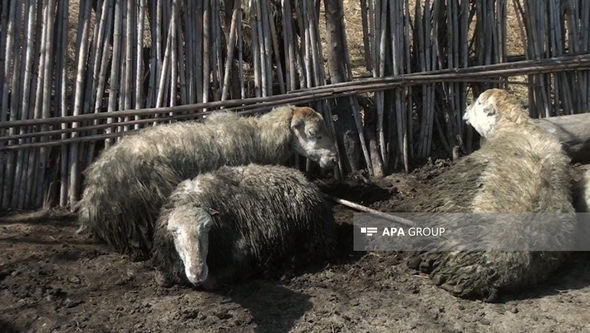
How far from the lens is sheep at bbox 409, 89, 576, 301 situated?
551 centimetres

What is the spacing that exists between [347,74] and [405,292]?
312 centimetres

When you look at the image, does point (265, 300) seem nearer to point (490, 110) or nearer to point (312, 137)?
point (312, 137)

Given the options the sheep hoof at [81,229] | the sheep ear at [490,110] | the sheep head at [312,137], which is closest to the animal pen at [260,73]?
the sheep head at [312,137]

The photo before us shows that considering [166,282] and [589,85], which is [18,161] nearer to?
[166,282]

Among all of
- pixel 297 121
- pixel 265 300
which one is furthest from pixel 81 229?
pixel 297 121

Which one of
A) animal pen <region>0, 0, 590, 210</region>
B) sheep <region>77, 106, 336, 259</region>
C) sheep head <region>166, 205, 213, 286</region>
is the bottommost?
sheep head <region>166, 205, 213, 286</region>

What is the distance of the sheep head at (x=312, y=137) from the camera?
7.41 m

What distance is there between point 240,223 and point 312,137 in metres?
1.69

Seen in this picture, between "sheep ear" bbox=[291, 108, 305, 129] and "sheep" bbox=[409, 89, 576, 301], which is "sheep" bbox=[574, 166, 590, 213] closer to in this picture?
"sheep" bbox=[409, 89, 576, 301]

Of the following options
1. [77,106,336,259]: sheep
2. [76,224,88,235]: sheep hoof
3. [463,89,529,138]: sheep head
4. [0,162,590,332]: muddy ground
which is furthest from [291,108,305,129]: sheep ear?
[76,224,88,235]: sheep hoof

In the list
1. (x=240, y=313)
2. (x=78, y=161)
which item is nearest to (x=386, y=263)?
(x=240, y=313)

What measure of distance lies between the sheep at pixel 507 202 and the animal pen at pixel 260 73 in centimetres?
131

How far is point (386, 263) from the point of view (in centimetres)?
632

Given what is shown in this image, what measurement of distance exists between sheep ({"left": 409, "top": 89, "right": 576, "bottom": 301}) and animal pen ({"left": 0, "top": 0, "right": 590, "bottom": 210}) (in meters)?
1.31
